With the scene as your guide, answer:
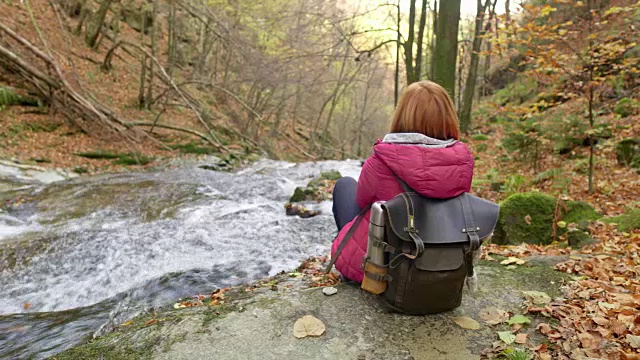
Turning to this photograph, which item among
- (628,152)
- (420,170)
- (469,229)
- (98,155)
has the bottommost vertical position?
(98,155)

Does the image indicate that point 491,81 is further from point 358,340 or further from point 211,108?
point 358,340

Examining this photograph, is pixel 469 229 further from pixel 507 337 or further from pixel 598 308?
pixel 598 308

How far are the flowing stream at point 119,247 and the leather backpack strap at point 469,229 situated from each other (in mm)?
2823

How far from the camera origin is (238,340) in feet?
8.29

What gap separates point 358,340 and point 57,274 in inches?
171

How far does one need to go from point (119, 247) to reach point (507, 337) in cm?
527

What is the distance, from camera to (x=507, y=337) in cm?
247

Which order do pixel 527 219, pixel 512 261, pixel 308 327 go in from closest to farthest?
pixel 308 327 < pixel 512 261 < pixel 527 219

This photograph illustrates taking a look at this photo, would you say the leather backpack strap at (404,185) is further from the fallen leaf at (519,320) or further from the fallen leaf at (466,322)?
the fallen leaf at (519,320)

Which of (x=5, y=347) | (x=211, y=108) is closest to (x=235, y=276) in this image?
(x=5, y=347)

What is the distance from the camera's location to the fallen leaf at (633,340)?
221 cm

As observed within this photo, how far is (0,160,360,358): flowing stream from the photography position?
156 inches

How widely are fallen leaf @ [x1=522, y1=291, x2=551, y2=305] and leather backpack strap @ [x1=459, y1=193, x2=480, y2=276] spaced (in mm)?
815

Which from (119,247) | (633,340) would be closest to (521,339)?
(633,340)
